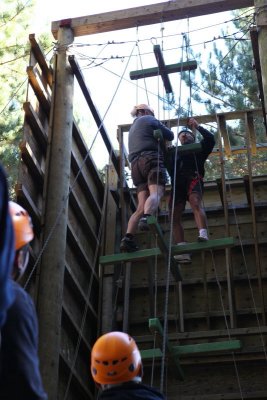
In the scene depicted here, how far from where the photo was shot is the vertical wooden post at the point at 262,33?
625cm

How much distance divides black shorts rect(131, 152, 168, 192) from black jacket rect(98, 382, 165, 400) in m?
4.00

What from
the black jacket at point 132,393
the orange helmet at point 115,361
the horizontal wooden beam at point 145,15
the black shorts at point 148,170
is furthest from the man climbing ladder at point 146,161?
the black jacket at point 132,393

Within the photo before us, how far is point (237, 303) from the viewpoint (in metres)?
7.88

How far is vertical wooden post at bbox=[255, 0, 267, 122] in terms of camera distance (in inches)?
246

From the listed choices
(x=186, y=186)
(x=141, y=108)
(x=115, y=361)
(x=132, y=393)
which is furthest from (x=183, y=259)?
(x=132, y=393)

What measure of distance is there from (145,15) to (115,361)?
17.4 feet

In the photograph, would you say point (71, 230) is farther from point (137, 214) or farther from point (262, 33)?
point (262, 33)

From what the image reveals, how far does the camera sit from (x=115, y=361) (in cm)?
309

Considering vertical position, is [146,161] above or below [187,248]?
above

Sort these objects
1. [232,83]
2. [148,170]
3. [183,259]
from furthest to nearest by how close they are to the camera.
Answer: [232,83], [148,170], [183,259]

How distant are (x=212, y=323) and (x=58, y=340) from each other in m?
2.34

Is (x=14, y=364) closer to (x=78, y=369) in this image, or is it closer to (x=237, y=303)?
(x=78, y=369)

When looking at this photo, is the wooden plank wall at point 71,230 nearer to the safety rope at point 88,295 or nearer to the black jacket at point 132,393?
the safety rope at point 88,295

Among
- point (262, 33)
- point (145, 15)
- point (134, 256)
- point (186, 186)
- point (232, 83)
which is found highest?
point (232, 83)
